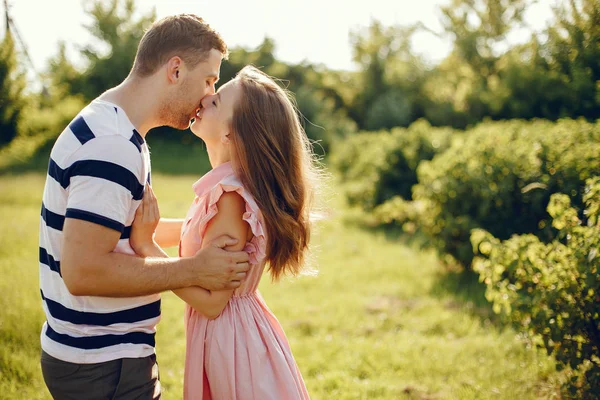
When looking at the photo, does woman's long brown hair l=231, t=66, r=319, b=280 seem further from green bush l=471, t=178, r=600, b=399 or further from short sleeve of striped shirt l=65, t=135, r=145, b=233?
green bush l=471, t=178, r=600, b=399

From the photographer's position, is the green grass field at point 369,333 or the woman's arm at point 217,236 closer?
the woman's arm at point 217,236

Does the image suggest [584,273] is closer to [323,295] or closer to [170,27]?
[170,27]

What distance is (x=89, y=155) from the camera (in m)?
1.91

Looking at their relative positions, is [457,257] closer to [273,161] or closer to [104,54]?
[273,161]

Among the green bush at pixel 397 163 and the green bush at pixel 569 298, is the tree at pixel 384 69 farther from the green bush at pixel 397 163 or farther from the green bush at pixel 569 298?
the green bush at pixel 569 298

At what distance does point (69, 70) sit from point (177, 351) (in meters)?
22.4

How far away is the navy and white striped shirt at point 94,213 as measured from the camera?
1898 mm

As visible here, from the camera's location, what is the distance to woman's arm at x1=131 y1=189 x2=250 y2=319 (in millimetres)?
2203

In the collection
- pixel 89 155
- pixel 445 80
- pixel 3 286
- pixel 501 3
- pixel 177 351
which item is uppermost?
pixel 445 80

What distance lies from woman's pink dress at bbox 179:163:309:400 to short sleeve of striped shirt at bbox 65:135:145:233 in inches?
17.0

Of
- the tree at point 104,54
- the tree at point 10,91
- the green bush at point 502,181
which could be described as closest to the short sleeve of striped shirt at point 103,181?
the tree at point 10,91

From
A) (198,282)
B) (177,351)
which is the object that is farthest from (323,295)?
(198,282)

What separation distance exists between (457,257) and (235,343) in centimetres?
507

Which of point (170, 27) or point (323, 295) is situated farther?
point (323, 295)
